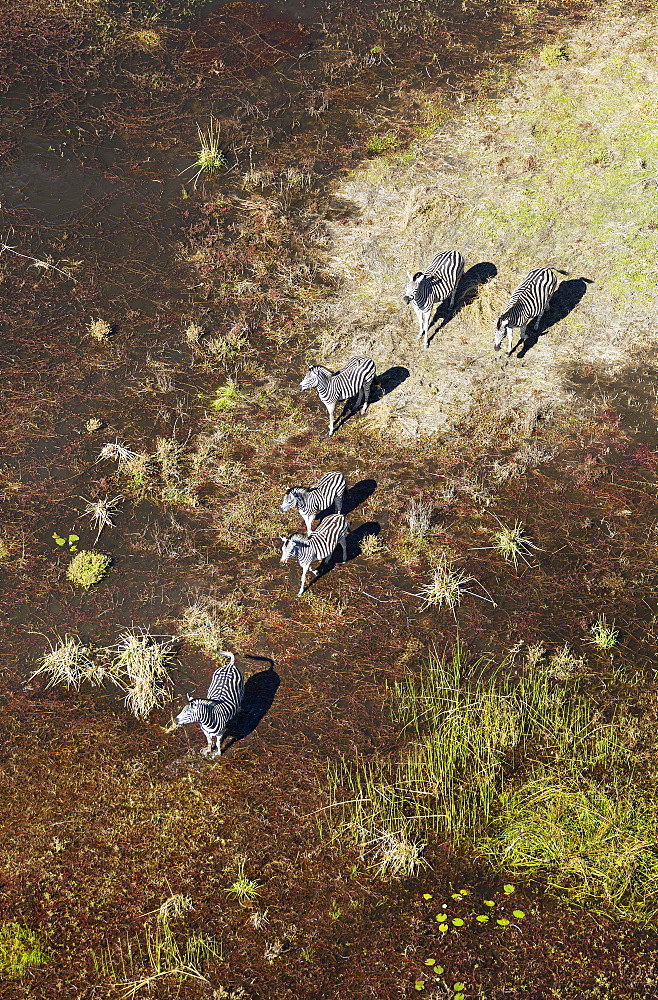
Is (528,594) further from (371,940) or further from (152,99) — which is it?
(152,99)

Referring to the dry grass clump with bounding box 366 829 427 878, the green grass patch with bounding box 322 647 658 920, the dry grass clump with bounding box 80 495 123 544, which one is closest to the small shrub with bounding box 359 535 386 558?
the green grass patch with bounding box 322 647 658 920

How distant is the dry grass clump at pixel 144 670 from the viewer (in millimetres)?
12164

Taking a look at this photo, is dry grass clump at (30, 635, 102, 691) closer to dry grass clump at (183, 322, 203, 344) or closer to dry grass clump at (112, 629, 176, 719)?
dry grass clump at (112, 629, 176, 719)

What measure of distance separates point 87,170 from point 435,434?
11.2 m

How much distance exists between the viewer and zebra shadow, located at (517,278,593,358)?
17436 millimetres

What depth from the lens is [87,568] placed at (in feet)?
45.8

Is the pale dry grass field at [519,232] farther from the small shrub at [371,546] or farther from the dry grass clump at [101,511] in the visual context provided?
the dry grass clump at [101,511]

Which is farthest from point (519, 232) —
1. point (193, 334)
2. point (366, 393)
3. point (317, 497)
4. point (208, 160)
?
point (317, 497)

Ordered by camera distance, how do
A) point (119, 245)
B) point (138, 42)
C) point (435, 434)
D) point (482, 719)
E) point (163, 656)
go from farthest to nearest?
1. point (138, 42)
2. point (119, 245)
3. point (435, 434)
4. point (163, 656)
5. point (482, 719)

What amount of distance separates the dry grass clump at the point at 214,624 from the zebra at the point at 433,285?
6.61 m

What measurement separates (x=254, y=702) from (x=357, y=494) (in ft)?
13.3

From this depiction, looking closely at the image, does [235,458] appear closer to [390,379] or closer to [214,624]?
[390,379]

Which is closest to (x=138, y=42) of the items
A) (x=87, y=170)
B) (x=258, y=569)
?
(x=87, y=170)

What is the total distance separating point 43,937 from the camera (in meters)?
10.1
